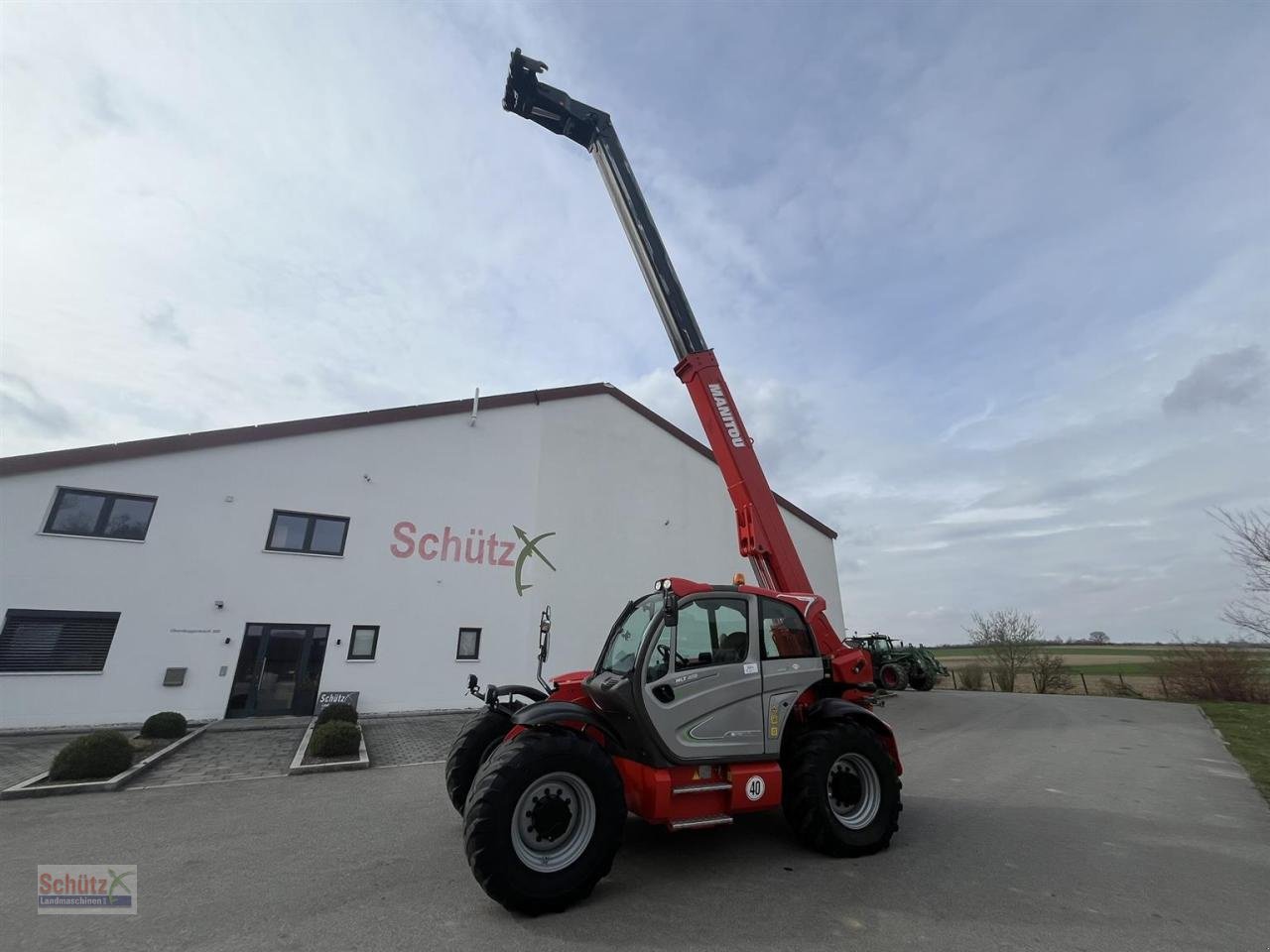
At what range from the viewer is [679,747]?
4.35 metres

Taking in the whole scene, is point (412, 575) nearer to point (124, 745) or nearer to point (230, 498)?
point (230, 498)

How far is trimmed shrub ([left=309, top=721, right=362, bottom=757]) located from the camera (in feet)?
28.0

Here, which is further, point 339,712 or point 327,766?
point 339,712

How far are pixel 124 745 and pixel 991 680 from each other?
32.7 m

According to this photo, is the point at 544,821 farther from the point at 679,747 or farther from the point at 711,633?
the point at 711,633

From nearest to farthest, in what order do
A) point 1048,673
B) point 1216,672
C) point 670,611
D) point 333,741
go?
1. point 670,611
2. point 333,741
3. point 1216,672
4. point 1048,673

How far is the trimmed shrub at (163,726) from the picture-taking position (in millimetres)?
9891

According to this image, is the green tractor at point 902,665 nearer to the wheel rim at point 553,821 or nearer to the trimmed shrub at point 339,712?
the trimmed shrub at point 339,712

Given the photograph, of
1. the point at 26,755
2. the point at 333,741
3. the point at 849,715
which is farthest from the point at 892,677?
the point at 26,755

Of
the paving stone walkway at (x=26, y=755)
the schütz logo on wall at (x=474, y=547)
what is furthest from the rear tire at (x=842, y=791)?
the schütz logo on wall at (x=474, y=547)

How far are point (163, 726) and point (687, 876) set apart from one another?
11.2m

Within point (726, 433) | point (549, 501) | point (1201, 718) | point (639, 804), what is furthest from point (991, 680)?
point (639, 804)
